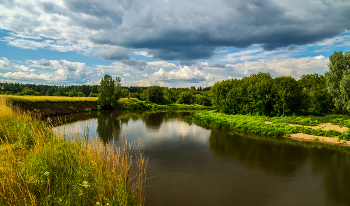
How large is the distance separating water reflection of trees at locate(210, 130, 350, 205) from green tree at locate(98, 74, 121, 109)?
51.2 m

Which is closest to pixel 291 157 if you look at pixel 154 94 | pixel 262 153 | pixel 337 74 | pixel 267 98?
pixel 262 153

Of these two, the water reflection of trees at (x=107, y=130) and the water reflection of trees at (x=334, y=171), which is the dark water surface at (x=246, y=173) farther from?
the water reflection of trees at (x=107, y=130)

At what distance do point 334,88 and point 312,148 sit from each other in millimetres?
22294

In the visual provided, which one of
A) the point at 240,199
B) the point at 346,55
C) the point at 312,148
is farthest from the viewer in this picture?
the point at 346,55

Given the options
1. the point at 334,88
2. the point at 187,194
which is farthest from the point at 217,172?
the point at 334,88

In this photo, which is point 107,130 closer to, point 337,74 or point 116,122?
point 116,122

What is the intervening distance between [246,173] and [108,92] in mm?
60642

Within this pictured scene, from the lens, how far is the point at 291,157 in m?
16.1

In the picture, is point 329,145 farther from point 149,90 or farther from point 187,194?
point 149,90

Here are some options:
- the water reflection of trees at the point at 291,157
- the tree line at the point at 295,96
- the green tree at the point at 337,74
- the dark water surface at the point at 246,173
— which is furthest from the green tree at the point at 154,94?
the dark water surface at the point at 246,173

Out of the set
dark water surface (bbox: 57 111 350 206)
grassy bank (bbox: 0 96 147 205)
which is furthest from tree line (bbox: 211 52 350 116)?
grassy bank (bbox: 0 96 147 205)

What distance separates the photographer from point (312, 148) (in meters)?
18.7

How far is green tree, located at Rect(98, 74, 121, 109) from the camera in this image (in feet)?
211

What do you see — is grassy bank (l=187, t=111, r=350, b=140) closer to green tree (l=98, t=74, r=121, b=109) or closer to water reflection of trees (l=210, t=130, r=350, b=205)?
water reflection of trees (l=210, t=130, r=350, b=205)
